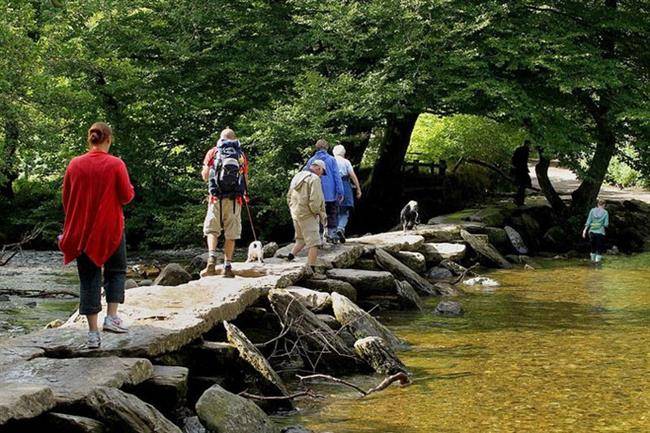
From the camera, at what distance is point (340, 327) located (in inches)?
388

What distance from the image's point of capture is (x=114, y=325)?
7262mm

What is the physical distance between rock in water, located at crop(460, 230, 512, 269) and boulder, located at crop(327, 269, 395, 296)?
6.05 metres

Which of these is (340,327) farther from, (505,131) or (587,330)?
(505,131)

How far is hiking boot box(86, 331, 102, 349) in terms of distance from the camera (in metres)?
6.76

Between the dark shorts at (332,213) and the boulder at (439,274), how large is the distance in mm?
2547

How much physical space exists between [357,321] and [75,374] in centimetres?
422

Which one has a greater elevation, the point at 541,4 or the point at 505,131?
the point at 541,4

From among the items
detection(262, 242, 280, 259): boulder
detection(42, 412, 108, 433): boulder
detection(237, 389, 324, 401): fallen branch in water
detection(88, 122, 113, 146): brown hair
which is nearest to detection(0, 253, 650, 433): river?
detection(237, 389, 324, 401): fallen branch in water

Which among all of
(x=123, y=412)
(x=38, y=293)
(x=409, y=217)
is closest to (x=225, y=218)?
(x=38, y=293)

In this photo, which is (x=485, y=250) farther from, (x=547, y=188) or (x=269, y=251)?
(x=269, y=251)

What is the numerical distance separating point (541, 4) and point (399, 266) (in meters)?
10.4

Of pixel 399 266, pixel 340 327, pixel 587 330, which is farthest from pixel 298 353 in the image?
pixel 399 266

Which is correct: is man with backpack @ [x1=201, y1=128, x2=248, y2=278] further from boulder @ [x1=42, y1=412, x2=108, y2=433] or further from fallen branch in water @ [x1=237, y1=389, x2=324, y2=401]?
boulder @ [x1=42, y1=412, x2=108, y2=433]

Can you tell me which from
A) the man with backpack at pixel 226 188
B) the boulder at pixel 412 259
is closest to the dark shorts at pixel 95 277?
the man with backpack at pixel 226 188
